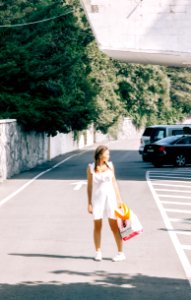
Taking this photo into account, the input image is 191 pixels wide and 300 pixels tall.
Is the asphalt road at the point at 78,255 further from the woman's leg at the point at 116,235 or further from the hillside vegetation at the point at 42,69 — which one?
the hillside vegetation at the point at 42,69

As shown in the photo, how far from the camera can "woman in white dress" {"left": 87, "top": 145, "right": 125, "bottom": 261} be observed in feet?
38.7

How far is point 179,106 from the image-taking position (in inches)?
3531

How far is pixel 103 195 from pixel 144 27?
22.9 m

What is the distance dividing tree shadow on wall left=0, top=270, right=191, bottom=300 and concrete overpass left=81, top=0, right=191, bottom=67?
924 inches

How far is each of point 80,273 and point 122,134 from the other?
236ft

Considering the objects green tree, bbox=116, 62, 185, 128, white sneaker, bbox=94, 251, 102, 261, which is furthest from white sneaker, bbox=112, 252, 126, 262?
green tree, bbox=116, 62, 185, 128

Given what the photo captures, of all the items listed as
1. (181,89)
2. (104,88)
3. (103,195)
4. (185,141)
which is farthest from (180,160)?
(181,89)

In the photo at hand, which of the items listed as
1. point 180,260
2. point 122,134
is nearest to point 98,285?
point 180,260

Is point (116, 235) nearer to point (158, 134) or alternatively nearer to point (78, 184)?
point (78, 184)

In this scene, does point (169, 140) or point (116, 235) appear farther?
point (169, 140)

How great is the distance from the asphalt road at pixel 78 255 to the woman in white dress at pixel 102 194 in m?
0.43

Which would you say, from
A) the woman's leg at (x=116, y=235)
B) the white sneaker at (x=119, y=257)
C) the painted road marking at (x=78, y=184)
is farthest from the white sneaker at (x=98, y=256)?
the painted road marking at (x=78, y=184)

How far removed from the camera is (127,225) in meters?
11.9

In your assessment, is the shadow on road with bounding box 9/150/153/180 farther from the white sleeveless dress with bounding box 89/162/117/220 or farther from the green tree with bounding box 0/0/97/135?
the white sleeveless dress with bounding box 89/162/117/220
